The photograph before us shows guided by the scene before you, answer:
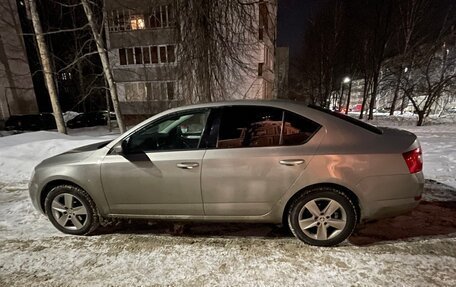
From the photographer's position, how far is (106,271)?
8.40ft

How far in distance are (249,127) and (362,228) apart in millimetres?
1948

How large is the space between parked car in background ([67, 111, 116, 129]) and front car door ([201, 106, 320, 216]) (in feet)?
82.6

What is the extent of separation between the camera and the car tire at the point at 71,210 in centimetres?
316

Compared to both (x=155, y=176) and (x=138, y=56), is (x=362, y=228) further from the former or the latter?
(x=138, y=56)

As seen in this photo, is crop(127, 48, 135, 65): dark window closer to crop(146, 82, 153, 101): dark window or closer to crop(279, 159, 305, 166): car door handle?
crop(146, 82, 153, 101): dark window

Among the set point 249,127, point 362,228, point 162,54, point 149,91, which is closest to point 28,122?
point 149,91

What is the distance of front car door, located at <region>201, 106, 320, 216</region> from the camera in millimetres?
2682

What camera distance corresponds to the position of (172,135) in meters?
3.60

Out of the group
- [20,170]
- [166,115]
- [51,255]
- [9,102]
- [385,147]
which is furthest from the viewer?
[9,102]

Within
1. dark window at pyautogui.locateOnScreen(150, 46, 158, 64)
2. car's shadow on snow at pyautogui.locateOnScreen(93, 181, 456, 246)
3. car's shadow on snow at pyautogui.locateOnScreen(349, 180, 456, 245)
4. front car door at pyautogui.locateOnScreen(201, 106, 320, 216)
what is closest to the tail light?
car's shadow on snow at pyautogui.locateOnScreen(349, 180, 456, 245)

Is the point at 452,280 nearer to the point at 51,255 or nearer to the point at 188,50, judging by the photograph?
the point at 51,255

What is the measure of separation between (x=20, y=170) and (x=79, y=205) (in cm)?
437

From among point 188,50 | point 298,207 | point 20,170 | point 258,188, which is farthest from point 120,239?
point 188,50

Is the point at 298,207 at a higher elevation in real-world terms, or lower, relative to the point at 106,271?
higher
